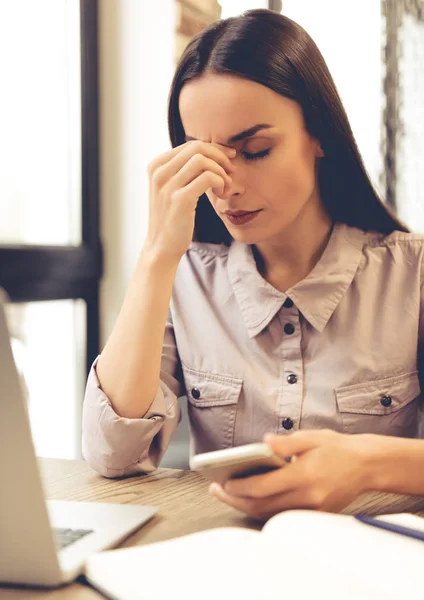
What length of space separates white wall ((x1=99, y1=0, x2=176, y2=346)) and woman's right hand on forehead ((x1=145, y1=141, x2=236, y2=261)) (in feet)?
3.54

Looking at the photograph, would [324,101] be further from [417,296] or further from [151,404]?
[151,404]

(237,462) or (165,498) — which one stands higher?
(237,462)

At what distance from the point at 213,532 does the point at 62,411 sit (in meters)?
1.70

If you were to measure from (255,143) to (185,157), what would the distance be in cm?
12

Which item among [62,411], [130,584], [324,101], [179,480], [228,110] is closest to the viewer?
[130,584]

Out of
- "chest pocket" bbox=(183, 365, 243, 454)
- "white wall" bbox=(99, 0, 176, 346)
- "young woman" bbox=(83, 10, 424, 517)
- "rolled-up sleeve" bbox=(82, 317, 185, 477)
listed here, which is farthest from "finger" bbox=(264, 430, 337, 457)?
"white wall" bbox=(99, 0, 176, 346)

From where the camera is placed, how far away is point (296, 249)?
1.27m

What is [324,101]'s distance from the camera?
116 centimetres

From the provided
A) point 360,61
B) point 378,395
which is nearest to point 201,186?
point 378,395

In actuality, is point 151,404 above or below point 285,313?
below

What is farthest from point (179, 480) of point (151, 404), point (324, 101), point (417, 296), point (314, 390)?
point (324, 101)

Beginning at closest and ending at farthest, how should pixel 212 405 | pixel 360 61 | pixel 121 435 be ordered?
pixel 121 435
pixel 212 405
pixel 360 61

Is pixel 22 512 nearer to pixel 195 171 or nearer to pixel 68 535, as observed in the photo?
pixel 68 535

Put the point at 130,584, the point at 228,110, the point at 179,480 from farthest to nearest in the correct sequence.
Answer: the point at 228,110 < the point at 179,480 < the point at 130,584
